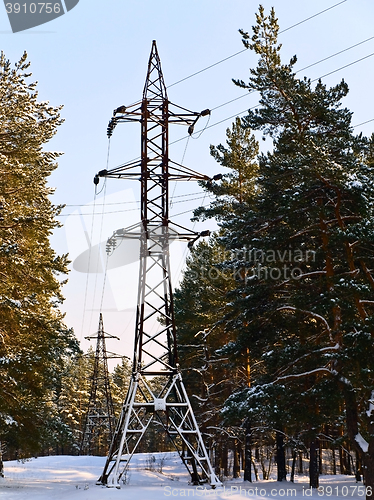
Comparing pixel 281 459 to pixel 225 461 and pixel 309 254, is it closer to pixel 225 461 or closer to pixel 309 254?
pixel 225 461

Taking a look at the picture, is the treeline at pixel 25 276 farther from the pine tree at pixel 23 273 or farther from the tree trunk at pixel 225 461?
the tree trunk at pixel 225 461

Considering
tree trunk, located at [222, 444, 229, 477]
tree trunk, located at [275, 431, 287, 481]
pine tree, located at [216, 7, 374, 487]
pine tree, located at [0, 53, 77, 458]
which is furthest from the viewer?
tree trunk, located at [222, 444, 229, 477]

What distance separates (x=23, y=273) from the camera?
16.3 meters

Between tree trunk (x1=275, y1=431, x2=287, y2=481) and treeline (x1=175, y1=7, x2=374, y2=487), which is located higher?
treeline (x1=175, y1=7, x2=374, y2=487)

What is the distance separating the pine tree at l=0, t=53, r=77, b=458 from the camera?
1521cm

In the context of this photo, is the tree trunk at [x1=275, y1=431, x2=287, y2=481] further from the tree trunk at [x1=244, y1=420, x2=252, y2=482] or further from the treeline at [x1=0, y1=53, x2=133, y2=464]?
the treeline at [x1=0, y1=53, x2=133, y2=464]

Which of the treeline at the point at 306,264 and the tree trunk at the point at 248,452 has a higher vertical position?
the treeline at the point at 306,264

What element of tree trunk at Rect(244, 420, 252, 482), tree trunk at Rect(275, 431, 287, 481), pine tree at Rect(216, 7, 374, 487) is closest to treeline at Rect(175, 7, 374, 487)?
pine tree at Rect(216, 7, 374, 487)

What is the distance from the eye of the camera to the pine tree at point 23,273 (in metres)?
15.2

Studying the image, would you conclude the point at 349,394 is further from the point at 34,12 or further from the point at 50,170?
the point at 50,170

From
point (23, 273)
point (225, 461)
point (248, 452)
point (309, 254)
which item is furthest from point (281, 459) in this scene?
point (23, 273)

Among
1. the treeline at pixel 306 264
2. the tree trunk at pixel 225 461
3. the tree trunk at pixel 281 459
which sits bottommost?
the tree trunk at pixel 225 461

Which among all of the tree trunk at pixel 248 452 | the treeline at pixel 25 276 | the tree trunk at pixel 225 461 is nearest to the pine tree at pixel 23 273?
the treeline at pixel 25 276

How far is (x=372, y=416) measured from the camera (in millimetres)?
12000
